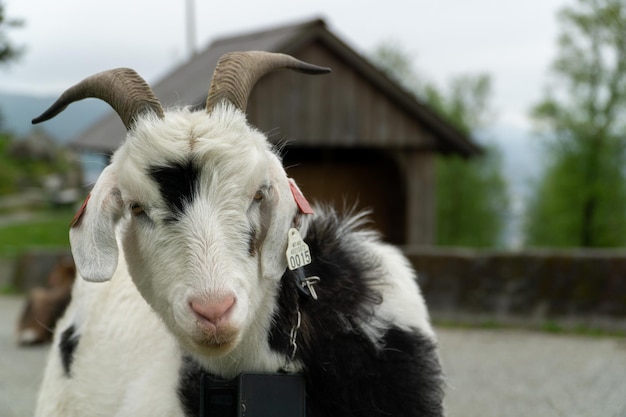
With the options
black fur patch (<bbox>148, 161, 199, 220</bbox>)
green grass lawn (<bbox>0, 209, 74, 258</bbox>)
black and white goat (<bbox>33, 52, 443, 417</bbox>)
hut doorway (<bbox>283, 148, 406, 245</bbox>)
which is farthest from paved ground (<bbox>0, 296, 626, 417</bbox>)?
green grass lawn (<bbox>0, 209, 74, 258</bbox>)

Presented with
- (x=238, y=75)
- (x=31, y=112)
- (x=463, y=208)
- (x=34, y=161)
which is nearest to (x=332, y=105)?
(x=238, y=75)

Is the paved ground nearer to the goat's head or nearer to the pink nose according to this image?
the goat's head

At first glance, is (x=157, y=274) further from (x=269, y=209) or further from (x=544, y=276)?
(x=544, y=276)

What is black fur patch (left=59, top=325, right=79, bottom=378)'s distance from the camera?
14.4 ft

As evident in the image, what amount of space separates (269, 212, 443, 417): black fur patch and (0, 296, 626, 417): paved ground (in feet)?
4.92

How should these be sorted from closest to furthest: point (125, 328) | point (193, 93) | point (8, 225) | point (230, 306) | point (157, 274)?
point (230, 306)
point (157, 274)
point (125, 328)
point (193, 93)
point (8, 225)

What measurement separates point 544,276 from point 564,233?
21034 mm

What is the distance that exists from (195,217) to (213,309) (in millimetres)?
382

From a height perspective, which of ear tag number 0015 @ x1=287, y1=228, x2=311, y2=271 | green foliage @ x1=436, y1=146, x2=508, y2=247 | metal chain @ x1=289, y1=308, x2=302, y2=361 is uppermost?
ear tag number 0015 @ x1=287, y1=228, x2=311, y2=271

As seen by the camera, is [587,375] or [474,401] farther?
[587,375]

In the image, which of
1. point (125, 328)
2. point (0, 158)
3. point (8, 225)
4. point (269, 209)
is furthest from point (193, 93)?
point (0, 158)

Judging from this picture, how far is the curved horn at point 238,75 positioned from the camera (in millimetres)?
3281

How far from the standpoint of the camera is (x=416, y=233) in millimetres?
17297

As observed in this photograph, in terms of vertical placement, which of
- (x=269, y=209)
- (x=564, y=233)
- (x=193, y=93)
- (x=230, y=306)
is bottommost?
(x=564, y=233)
